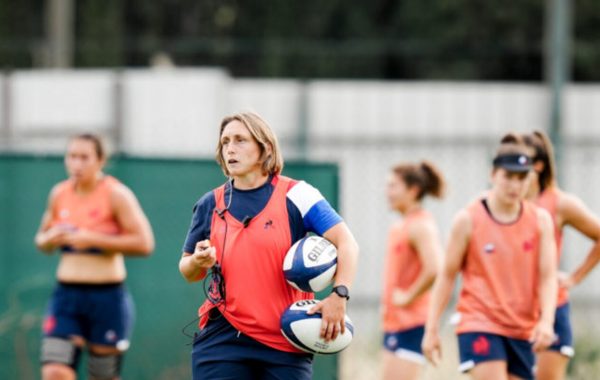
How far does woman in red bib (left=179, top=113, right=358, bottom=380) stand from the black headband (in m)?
1.84

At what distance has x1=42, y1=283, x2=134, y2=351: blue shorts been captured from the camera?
902 centimetres

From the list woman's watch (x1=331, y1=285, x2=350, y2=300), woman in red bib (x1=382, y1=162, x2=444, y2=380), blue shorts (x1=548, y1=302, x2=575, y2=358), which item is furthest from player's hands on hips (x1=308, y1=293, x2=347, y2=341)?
woman in red bib (x1=382, y1=162, x2=444, y2=380)

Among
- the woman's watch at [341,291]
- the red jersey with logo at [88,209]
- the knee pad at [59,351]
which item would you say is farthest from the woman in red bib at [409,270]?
the woman's watch at [341,291]

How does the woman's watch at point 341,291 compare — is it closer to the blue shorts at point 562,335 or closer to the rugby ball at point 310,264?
the rugby ball at point 310,264

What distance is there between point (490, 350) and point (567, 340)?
1.11 meters

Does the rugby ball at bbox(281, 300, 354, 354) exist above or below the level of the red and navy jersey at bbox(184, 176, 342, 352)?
below

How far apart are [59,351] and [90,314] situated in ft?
1.19

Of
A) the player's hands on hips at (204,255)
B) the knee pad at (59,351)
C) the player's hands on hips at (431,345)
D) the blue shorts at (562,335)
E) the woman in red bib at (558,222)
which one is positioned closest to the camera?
the player's hands on hips at (204,255)

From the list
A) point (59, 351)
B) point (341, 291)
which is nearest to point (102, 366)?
point (59, 351)

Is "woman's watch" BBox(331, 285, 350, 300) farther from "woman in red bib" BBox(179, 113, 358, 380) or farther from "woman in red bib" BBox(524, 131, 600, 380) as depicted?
"woman in red bib" BBox(524, 131, 600, 380)

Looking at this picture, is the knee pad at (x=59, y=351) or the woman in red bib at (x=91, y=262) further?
the woman in red bib at (x=91, y=262)

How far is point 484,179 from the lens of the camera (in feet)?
45.8

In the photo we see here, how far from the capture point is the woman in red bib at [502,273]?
7.44m

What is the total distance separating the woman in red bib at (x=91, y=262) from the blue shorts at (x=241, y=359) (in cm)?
321
